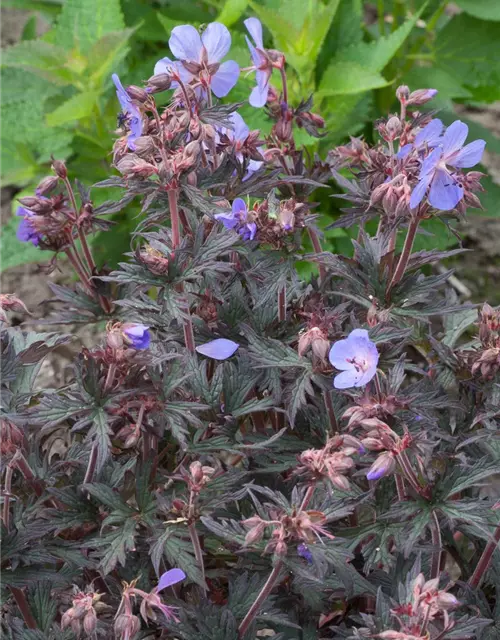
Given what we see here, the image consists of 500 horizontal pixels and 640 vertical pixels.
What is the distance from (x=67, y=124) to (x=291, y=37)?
0.77m

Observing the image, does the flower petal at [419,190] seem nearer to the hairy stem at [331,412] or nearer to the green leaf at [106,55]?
the hairy stem at [331,412]

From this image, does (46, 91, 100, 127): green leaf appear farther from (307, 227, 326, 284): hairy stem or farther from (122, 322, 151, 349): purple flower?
(122, 322, 151, 349): purple flower

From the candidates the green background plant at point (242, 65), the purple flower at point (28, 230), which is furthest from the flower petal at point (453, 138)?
the green background plant at point (242, 65)

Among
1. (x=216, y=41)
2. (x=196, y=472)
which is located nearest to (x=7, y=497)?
(x=196, y=472)

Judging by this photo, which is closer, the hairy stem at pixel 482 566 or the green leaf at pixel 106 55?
the hairy stem at pixel 482 566

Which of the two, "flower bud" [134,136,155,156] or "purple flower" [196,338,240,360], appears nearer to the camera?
"flower bud" [134,136,155,156]

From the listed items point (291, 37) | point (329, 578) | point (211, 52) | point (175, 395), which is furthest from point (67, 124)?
point (329, 578)

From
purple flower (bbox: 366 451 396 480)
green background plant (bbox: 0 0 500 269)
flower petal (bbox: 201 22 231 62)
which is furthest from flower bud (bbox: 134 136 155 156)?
green background plant (bbox: 0 0 500 269)

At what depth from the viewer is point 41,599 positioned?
1401mm

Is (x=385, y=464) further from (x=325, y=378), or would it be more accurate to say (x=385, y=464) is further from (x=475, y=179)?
(x=475, y=179)

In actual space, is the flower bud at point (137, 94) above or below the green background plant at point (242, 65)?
above

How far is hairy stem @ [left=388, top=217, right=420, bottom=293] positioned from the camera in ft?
4.28

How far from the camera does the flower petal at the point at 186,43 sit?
1.34 m

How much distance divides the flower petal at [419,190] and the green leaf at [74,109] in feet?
4.99
